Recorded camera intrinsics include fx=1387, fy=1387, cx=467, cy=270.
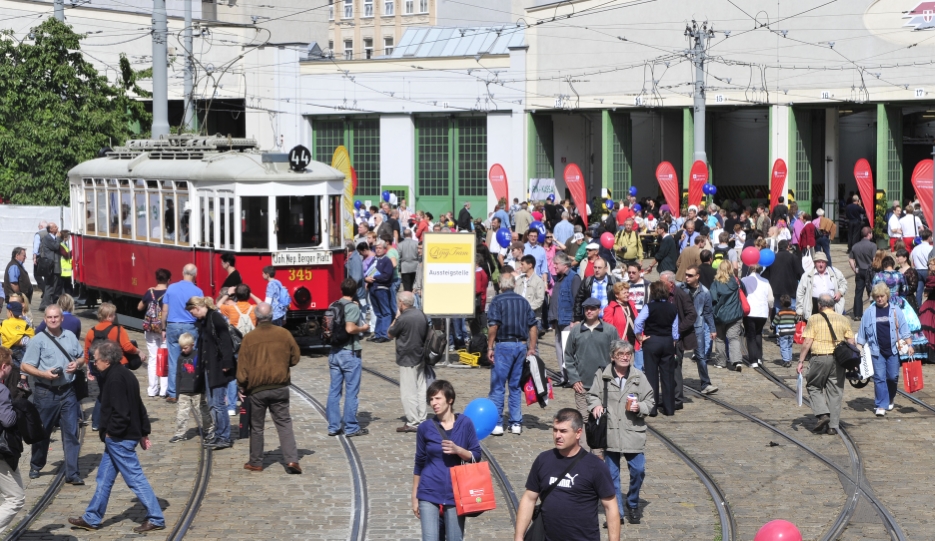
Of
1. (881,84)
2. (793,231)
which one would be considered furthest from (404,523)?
(881,84)

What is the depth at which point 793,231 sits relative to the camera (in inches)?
1097

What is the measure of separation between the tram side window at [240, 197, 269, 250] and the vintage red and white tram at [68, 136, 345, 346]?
0.01 meters

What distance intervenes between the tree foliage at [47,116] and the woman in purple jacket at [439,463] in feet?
84.6

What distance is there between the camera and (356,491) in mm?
12289

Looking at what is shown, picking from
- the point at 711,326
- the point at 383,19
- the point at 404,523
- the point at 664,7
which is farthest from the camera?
the point at 383,19

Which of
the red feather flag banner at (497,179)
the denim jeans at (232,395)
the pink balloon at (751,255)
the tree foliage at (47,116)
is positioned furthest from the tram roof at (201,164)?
the red feather flag banner at (497,179)

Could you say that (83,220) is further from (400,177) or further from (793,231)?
(400,177)

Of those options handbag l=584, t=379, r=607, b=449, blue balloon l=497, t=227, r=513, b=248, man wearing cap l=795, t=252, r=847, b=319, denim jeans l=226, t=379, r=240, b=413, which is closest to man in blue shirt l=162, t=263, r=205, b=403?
denim jeans l=226, t=379, r=240, b=413

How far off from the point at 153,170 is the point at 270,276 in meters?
4.71

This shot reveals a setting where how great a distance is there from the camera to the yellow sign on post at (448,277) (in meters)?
19.3

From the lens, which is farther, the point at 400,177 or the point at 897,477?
the point at 400,177

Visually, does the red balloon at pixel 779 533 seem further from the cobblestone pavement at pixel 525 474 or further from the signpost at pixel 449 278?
the signpost at pixel 449 278

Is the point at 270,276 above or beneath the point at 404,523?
above

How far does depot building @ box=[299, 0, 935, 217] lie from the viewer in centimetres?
3812
